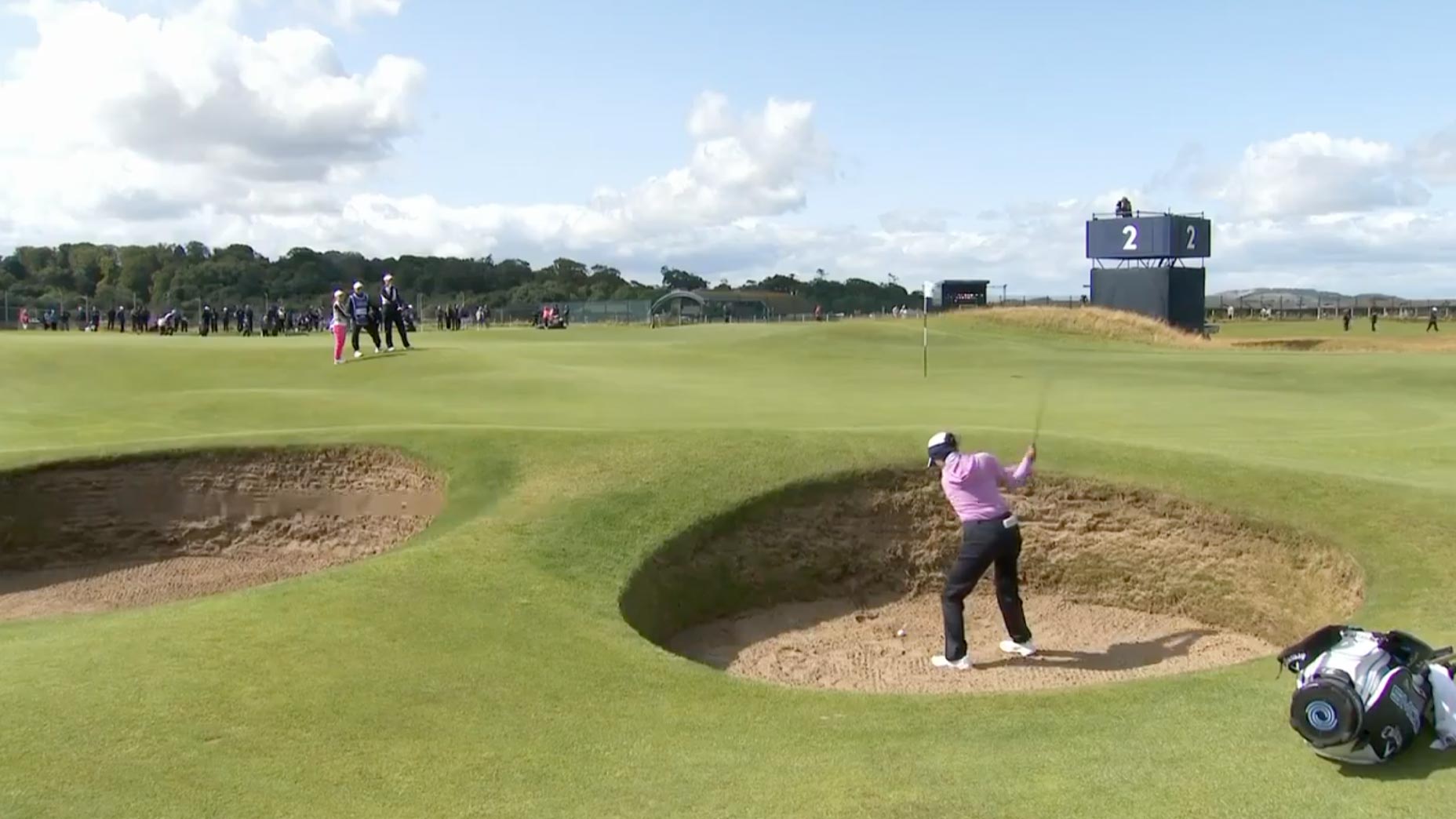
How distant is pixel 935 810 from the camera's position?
21.7 feet

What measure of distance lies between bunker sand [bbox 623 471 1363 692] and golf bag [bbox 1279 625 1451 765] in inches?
182

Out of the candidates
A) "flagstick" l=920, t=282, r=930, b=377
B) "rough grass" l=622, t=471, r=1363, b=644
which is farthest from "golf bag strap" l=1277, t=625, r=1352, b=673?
"flagstick" l=920, t=282, r=930, b=377

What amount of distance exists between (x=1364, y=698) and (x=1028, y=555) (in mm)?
7909

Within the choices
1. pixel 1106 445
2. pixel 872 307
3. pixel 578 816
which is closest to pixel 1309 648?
pixel 578 816

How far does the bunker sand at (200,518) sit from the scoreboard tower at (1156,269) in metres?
59.5

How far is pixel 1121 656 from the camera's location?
12766mm

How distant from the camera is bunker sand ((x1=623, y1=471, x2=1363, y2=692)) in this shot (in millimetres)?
12273

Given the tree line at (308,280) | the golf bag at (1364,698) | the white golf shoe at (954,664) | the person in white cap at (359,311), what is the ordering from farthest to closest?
the tree line at (308,280) → the person in white cap at (359,311) → the white golf shoe at (954,664) → the golf bag at (1364,698)

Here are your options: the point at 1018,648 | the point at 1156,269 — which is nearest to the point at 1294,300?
the point at 1156,269

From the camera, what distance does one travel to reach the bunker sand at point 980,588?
12.3m

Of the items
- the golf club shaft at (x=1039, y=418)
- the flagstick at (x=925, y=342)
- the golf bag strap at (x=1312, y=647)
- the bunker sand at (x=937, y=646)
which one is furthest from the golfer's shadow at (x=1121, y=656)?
the flagstick at (x=925, y=342)

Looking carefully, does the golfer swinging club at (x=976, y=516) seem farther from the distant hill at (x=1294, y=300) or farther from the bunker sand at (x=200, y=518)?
the distant hill at (x=1294, y=300)

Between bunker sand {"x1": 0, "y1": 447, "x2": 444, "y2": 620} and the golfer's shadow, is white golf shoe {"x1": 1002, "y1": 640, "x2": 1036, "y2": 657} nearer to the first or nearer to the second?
the golfer's shadow

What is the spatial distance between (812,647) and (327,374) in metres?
19.9
